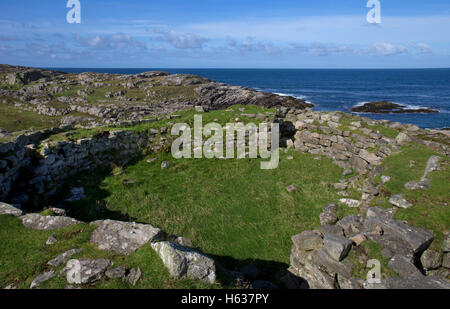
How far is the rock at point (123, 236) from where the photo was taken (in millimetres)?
8125

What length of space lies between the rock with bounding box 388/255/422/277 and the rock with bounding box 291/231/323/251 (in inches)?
93.8

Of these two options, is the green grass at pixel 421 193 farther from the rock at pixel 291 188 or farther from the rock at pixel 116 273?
the rock at pixel 116 273

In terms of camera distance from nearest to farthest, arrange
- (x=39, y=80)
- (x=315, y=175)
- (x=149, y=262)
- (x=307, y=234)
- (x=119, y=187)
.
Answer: (x=149, y=262) < (x=307, y=234) < (x=119, y=187) < (x=315, y=175) < (x=39, y=80)

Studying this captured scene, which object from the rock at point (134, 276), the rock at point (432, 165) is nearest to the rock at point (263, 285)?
the rock at point (134, 276)

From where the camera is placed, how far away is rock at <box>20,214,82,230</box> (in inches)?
368

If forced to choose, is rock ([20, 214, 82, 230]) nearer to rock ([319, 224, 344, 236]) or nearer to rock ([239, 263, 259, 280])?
rock ([239, 263, 259, 280])

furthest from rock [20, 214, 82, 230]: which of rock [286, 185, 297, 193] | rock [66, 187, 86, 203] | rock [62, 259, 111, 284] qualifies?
rock [286, 185, 297, 193]

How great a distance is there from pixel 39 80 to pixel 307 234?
104453mm

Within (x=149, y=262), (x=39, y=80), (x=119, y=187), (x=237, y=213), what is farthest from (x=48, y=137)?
(x=39, y=80)

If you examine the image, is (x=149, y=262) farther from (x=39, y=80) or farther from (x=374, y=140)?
(x=39, y=80)

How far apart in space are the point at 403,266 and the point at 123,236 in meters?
9.04

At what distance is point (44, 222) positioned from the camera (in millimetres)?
9523

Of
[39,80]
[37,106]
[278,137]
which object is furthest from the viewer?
[39,80]

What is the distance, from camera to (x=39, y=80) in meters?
87.4
